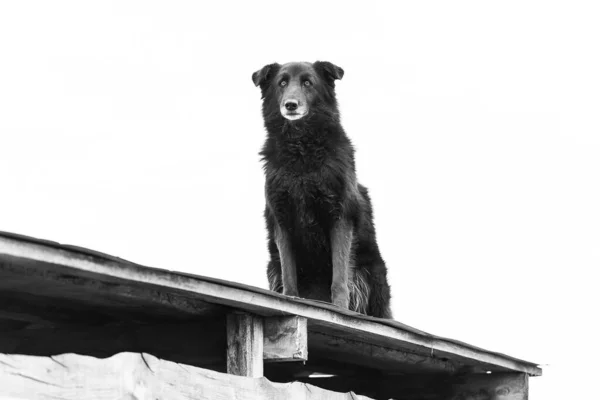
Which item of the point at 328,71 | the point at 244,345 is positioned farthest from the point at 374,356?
the point at 328,71

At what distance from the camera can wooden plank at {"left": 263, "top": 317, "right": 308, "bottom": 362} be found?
18.1 feet

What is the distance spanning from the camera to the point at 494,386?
308 inches

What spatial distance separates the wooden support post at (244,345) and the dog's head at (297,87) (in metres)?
2.85

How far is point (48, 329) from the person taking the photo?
6.24 meters

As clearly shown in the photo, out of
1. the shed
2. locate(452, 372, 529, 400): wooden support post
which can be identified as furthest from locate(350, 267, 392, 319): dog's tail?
locate(452, 372, 529, 400): wooden support post

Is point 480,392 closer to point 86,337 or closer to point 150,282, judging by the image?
point 86,337

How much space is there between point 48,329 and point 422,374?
3.05 meters

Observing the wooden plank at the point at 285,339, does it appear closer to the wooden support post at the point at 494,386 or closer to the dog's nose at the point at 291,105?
the wooden support post at the point at 494,386

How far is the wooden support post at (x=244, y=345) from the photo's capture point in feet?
18.0

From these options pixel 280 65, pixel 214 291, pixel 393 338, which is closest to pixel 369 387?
pixel 393 338

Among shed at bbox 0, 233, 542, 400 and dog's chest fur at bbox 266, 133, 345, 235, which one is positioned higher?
dog's chest fur at bbox 266, 133, 345, 235

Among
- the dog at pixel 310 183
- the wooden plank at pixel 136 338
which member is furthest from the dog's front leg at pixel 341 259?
the wooden plank at pixel 136 338

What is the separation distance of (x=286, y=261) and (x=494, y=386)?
5.81ft

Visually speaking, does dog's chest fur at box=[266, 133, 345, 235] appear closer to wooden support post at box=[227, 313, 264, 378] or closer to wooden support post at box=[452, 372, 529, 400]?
wooden support post at box=[452, 372, 529, 400]
